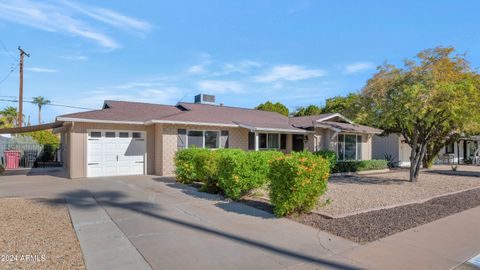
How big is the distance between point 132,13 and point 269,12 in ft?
19.3

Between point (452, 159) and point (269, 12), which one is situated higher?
point (269, 12)

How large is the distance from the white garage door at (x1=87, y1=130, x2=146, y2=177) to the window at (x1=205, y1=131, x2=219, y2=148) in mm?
3375

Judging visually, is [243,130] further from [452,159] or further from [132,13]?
[452,159]

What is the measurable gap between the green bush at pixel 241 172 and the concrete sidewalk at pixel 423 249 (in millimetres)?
4034

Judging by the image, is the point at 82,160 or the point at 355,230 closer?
the point at 355,230

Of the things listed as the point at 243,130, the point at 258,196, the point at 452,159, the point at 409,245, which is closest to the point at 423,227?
the point at 409,245

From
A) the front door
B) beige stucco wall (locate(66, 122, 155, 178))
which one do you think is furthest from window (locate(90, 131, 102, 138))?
the front door

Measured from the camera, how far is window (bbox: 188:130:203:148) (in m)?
16.1

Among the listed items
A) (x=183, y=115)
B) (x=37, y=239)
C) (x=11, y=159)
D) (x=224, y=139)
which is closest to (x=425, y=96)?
(x=224, y=139)

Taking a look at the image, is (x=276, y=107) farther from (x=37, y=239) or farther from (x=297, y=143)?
(x=37, y=239)

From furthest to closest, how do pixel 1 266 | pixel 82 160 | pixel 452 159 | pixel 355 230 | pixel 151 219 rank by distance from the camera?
pixel 452 159, pixel 82 160, pixel 151 219, pixel 355 230, pixel 1 266

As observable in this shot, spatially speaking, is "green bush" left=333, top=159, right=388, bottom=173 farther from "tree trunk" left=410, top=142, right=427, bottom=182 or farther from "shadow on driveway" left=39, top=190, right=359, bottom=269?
"shadow on driveway" left=39, top=190, right=359, bottom=269

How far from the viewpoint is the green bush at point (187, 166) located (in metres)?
12.0

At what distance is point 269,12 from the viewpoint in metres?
13.4
